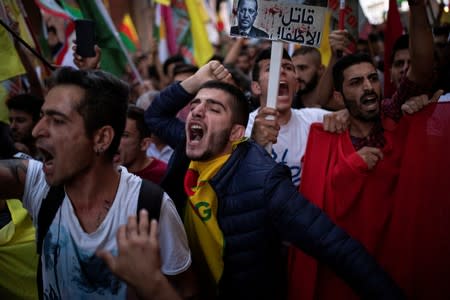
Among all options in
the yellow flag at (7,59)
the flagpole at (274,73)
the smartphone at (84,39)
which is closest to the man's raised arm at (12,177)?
the smartphone at (84,39)

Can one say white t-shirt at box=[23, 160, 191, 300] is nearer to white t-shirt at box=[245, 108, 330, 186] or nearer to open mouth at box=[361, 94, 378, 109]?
white t-shirt at box=[245, 108, 330, 186]

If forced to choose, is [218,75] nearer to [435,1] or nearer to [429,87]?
[429,87]

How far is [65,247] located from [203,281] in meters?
0.72

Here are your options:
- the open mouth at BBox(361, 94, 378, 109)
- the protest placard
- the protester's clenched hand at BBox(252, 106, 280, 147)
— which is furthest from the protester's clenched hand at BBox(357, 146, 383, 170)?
the protest placard

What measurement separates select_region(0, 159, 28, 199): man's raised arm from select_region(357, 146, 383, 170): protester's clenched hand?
171 centimetres

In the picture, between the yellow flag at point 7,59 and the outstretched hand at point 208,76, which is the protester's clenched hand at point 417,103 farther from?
the yellow flag at point 7,59

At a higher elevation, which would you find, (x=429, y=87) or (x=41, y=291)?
(x=429, y=87)

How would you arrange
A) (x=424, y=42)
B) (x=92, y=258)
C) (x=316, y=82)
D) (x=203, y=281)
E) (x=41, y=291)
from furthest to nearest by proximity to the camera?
1. (x=316, y=82)
2. (x=424, y=42)
3. (x=203, y=281)
4. (x=41, y=291)
5. (x=92, y=258)

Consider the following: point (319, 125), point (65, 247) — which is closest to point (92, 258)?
point (65, 247)

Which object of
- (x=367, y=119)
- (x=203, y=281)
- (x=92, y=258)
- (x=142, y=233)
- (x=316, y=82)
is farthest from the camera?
(x=316, y=82)

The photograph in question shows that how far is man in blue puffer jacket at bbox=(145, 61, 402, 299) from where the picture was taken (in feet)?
6.59

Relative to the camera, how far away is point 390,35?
389 centimetres

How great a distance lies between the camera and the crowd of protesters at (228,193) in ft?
5.70

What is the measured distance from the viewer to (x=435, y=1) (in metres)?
5.54
